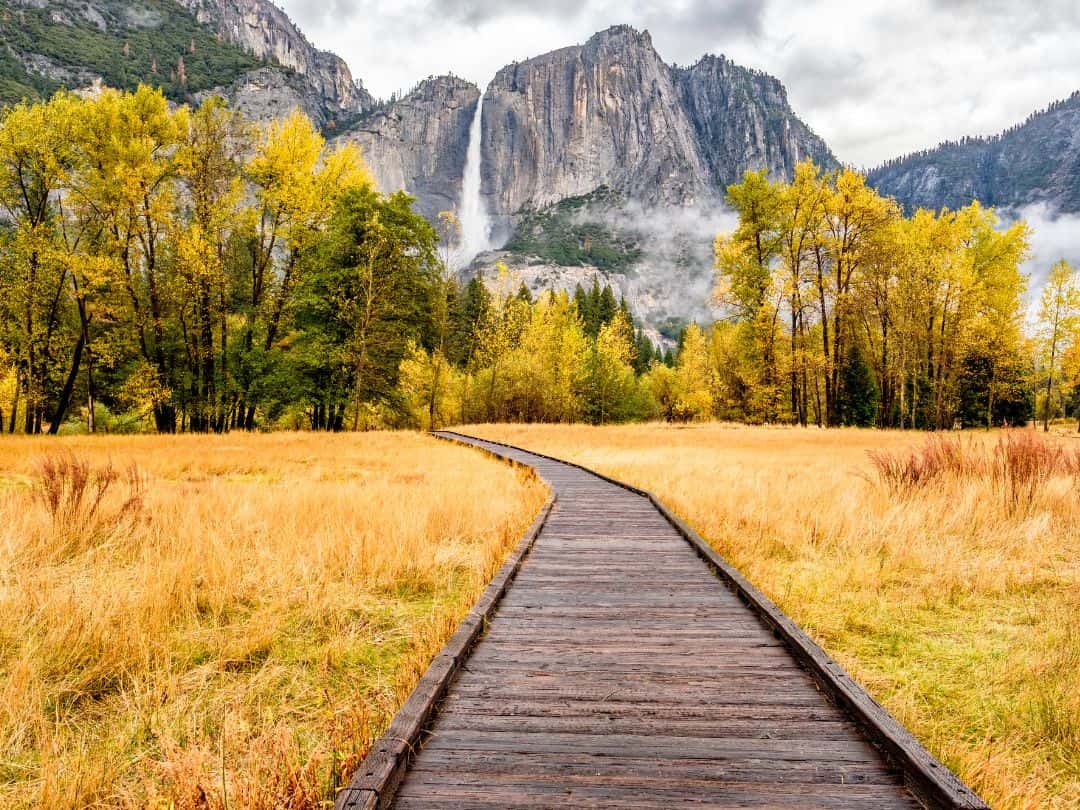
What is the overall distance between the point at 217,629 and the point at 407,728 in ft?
8.74

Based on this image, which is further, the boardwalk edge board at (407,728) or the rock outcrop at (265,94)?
the rock outcrop at (265,94)

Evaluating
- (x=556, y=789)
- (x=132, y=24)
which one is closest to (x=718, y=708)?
(x=556, y=789)

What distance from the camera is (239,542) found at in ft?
21.1

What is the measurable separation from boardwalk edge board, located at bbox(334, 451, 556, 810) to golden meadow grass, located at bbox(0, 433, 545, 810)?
0.65 feet

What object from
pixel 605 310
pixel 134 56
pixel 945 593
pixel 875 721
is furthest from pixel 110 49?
pixel 875 721

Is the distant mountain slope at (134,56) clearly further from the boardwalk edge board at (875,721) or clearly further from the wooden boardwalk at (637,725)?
the boardwalk edge board at (875,721)

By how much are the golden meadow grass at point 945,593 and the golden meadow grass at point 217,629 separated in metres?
3.03

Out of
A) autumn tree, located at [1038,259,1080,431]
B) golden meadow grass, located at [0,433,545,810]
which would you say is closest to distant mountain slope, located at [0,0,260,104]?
golden meadow grass, located at [0,433,545,810]

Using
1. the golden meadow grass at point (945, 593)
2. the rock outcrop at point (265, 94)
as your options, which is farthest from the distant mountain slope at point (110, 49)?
the golden meadow grass at point (945, 593)

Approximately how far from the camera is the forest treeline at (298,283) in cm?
2127

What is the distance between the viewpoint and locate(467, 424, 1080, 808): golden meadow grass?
112 inches

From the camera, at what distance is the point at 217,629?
13.5 ft

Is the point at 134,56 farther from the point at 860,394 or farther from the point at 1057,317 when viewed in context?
the point at 1057,317

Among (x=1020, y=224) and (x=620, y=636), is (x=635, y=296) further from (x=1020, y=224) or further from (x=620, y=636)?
(x=620, y=636)
